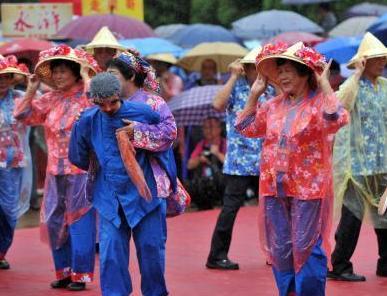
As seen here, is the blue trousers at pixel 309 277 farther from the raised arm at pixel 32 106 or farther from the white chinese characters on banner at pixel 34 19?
the white chinese characters on banner at pixel 34 19

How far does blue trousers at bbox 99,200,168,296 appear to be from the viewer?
6.87m

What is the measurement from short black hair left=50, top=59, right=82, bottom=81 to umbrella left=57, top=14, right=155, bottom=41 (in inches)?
279

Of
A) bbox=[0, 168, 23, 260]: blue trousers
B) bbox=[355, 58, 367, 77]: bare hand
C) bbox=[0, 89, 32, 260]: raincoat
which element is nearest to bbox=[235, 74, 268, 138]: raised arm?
bbox=[355, 58, 367, 77]: bare hand

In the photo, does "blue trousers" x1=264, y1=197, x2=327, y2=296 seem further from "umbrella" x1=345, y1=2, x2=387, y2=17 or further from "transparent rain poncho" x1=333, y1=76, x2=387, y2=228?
"umbrella" x1=345, y1=2, x2=387, y2=17

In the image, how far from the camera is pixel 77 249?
8.27 m

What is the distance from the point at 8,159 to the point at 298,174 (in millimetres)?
3295

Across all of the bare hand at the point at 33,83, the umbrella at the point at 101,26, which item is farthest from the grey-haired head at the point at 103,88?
the umbrella at the point at 101,26

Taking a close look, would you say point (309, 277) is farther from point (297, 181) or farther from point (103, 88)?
point (103, 88)

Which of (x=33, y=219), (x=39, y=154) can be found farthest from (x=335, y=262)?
(x=39, y=154)

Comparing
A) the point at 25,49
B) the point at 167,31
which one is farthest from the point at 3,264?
the point at 167,31

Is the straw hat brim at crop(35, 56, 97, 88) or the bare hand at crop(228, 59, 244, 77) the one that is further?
the bare hand at crop(228, 59, 244, 77)

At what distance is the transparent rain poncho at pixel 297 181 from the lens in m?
6.88

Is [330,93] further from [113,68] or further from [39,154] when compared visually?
[39,154]

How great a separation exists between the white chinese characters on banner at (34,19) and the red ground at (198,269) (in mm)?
6263
